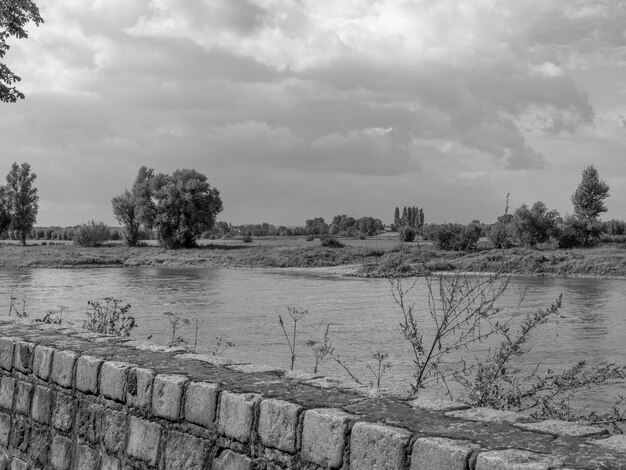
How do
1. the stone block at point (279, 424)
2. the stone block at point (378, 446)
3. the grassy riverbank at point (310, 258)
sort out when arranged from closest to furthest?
1. the stone block at point (378, 446)
2. the stone block at point (279, 424)
3. the grassy riverbank at point (310, 258)

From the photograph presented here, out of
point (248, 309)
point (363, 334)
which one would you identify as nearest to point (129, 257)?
point (248, 309)

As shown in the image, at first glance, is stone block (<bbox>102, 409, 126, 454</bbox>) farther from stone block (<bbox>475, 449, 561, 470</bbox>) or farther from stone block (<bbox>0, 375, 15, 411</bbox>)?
stone block (<bbox>475, 449, 561, 470</bbox>)

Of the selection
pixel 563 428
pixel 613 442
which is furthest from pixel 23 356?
pixel 613 442

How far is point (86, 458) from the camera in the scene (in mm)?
5168

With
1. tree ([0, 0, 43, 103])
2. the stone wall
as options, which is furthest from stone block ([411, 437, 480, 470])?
tree ([0, 0, 43, 103])

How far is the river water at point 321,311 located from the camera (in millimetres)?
15531

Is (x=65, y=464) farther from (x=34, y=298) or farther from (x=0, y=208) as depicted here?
(x=0, y=208)

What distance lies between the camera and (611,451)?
9.69 feet

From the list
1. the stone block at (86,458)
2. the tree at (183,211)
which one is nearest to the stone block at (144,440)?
the stone block at (86,458)

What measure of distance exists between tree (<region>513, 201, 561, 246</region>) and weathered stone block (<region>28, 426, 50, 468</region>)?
5913 centimetres

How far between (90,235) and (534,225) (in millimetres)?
51158

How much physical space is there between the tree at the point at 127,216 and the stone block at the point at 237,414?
79869 mm

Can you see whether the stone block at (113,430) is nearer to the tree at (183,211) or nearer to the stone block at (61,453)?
the stone block at (61,453)

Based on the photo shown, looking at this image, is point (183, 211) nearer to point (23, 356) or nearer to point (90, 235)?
point (90, 235)
